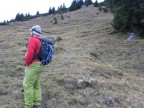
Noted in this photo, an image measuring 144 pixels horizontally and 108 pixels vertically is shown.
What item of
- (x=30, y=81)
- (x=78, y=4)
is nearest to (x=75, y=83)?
(x=30, y=81)

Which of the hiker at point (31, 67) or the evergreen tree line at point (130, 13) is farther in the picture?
the evergreen tree line at point (130, 13)

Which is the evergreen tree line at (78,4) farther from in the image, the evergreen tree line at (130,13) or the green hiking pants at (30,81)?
the green hiking pants at (30,81)

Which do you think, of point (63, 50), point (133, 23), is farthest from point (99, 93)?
point (133, 23)

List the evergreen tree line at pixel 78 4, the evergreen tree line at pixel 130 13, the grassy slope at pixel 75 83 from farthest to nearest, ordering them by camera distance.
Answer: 1. the evergreen tree line at pixel 78 4
2. the evergreen tree line at pixel 130 13
3. the grassy slope at pixel 75 83

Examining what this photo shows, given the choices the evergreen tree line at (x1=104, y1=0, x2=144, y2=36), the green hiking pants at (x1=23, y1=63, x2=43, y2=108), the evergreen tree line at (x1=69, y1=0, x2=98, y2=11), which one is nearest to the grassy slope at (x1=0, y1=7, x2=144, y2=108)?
the green hiking pants at (x1=23, y1=63, x2=43, y2=108)

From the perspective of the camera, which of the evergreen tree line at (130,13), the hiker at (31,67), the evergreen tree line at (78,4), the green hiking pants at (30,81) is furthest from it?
the evergreen tree line at (78,4)

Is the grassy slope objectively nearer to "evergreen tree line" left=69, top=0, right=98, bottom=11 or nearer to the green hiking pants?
the green hiking pants

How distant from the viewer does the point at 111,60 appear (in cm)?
1878

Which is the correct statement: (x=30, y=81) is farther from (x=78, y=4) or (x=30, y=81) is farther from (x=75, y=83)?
(x=78, y=4)

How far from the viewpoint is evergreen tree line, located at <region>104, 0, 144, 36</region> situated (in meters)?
23.4

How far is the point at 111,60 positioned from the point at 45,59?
382 inches

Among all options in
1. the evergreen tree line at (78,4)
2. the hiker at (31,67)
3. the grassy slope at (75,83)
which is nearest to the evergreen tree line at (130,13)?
the grassy slope at (75,83)

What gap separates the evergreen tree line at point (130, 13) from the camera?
23.4 m

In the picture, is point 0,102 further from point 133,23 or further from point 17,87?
point 133,23
